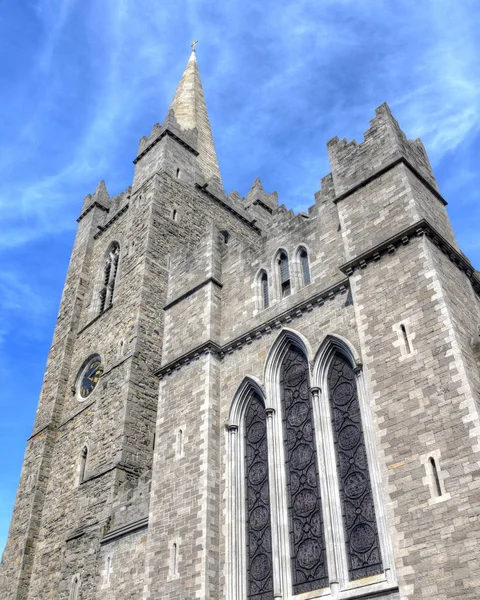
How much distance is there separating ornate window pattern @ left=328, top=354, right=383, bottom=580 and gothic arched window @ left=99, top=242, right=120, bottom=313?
40.6 feet

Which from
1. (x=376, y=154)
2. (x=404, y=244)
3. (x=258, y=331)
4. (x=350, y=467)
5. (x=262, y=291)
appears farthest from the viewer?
(x=262, y=291)

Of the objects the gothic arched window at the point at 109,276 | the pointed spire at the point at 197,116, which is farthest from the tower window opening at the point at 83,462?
the pointed spire at the point at 197,116

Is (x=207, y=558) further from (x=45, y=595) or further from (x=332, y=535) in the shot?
(x=45, y=595)

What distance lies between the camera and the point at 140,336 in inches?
775

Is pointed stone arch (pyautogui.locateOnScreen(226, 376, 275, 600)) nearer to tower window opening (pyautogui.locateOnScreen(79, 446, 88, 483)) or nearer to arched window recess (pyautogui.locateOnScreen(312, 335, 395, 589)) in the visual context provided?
arched window recess (pyautogui.locateOnScreen(312, 335, 395, 589))

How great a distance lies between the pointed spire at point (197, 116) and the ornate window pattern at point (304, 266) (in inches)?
607

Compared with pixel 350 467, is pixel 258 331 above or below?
above

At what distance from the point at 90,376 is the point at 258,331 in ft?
29.8

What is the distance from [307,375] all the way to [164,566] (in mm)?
4968

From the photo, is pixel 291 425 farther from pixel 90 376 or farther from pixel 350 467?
pixel 90 376

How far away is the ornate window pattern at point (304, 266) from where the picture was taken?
14820mm

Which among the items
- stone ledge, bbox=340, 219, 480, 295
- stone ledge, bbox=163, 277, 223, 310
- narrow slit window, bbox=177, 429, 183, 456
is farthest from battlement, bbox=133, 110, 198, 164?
stone ledge, bbox=340, 219, 480, 295

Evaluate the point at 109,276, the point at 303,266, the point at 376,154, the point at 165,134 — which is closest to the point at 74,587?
the point at 303,266

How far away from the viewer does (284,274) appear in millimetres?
15609
